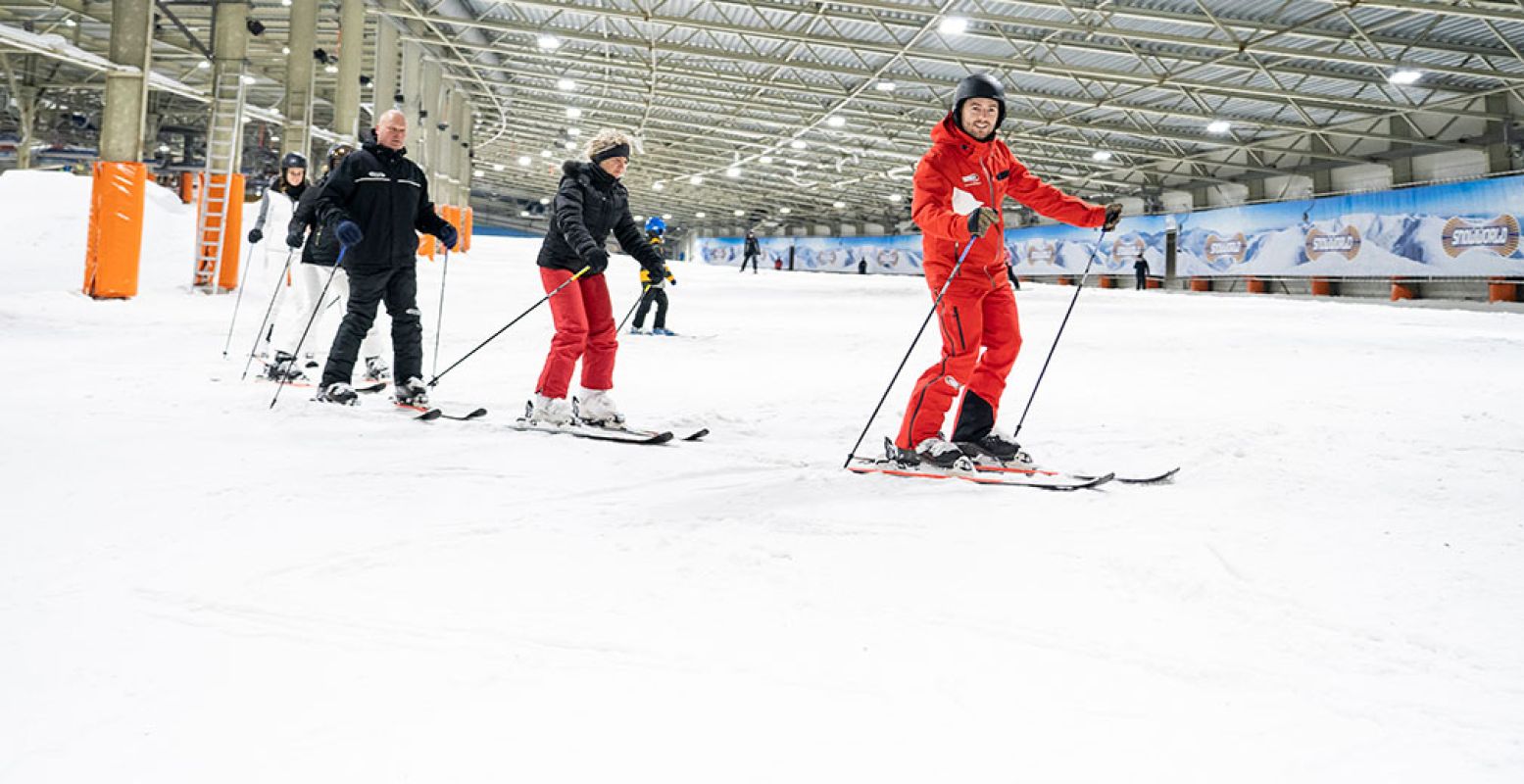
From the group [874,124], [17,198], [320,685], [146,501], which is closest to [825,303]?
[146,501]

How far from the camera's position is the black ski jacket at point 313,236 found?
5.27 m

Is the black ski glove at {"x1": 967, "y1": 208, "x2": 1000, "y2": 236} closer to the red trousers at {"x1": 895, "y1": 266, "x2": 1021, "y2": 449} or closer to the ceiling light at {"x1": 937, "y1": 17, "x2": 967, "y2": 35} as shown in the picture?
the red trousers at {"x1": 895, "y1": 266, "x2": 1021, "y2": 449}

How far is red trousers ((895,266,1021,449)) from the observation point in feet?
11.5

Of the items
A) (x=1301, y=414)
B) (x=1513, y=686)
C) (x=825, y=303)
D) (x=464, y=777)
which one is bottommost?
(x=464, y=777)

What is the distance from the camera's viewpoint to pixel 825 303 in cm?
1312

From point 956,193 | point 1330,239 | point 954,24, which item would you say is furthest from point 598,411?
point 1330,239

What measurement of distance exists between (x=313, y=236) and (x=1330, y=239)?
24.7 metres

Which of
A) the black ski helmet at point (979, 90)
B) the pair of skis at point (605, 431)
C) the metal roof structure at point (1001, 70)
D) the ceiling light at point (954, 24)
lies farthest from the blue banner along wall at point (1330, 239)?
the pair of skis at point (605, 431)

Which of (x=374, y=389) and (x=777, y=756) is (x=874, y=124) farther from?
(x=777, y=756)

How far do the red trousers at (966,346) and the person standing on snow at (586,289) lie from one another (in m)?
1.42

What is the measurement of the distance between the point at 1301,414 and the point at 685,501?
11.3ft

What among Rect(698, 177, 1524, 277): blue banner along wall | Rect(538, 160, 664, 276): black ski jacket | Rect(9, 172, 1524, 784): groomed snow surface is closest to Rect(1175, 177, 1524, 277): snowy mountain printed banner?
Rect(698, 177, 1524, 277): blue banner along wall

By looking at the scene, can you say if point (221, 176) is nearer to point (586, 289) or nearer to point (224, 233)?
point (224, 233)

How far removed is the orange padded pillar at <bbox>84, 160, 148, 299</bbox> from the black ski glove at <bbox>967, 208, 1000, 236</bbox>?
10.9m
